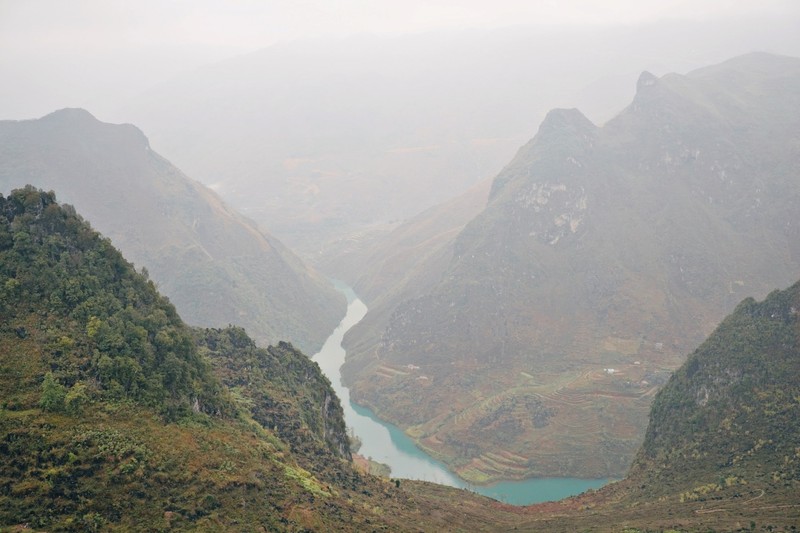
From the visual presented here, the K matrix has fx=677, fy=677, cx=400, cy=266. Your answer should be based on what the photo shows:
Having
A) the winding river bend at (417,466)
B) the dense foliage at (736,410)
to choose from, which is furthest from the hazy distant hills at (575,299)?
the dense foliage at (736,410)

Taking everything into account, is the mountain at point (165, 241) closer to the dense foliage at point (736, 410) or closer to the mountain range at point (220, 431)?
the mountain range at point (220, 431)

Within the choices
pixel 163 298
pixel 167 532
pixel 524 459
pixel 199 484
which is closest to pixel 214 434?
pixel 199 484

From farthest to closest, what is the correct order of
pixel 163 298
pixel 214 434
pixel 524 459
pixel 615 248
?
pixel 615 248 → pixel 524 459 → pixel 163 298 → pixel 214 434

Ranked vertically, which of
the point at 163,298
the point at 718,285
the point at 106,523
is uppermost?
the point at 718,285

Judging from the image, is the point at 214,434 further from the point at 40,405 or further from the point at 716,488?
the point at 716,488

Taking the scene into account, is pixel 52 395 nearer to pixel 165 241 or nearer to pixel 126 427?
pixel 126 427

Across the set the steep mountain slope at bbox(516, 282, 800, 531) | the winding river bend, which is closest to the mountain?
the winding river bend

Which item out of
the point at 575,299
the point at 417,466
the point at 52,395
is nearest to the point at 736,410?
the point at 417,466
